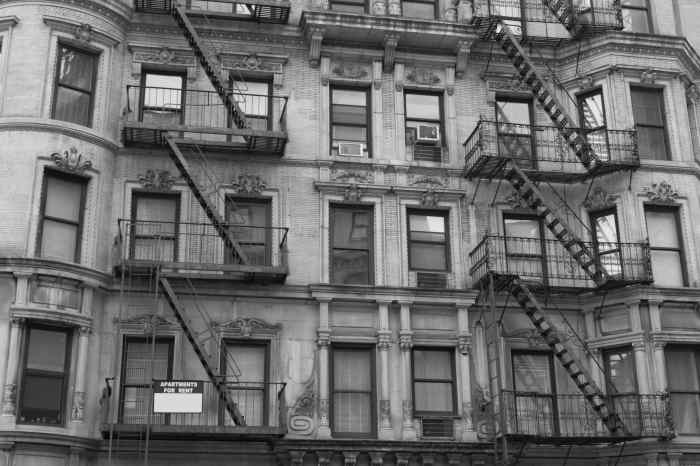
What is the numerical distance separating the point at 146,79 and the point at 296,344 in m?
8.32

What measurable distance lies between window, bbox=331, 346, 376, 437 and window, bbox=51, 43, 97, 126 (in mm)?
8821

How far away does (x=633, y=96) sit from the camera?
2720cm

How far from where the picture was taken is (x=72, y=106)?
24438 millimetres

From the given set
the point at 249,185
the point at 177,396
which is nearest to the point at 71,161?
the point at 249,185

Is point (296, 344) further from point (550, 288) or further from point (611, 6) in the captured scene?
point (611, 6)

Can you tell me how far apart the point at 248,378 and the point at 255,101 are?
7.60 meters

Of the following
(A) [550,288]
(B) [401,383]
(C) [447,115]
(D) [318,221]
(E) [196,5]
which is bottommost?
(B) [401,383]

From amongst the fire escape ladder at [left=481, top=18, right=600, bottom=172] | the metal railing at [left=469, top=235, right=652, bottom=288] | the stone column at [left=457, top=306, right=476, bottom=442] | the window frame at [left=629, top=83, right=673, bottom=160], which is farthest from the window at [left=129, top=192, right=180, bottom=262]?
the window frame at [left=629, top=83, right=673, bottom=160]

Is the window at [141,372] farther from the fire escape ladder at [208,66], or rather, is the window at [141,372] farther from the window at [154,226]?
the fire escape ladder at [208,66]

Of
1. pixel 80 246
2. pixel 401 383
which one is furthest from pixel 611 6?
pixel 80 246

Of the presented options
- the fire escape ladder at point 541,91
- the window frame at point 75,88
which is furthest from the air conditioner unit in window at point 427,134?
the window frame at point 75,88

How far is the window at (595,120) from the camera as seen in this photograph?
2608 centimetres

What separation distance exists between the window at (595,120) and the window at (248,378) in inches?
410

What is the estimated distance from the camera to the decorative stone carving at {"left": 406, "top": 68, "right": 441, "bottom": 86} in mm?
27078
